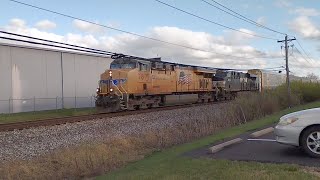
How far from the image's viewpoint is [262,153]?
966cm

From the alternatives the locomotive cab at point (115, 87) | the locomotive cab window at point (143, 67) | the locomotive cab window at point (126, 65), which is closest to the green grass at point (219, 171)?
the locomotive cab at point (115, 87)

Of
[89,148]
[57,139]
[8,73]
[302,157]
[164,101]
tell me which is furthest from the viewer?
[8,73]

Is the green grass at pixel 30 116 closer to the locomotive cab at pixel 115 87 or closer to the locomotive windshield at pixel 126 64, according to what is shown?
the locomotive cab at pixel 115 87

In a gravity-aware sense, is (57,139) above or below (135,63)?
below

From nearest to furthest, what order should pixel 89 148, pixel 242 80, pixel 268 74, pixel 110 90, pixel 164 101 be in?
1. pixel 89 148
2. pixel 110 90
3. pixel 164 101
4. pixel 242 80
5. pixel 268 74

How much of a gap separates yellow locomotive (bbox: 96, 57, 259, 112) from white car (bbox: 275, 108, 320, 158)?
743 inches

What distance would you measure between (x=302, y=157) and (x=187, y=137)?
8.34m

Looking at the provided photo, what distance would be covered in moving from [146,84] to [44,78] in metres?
14.4

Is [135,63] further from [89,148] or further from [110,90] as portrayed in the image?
[89,148]

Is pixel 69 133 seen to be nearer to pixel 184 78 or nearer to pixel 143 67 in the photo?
pixel 143 67

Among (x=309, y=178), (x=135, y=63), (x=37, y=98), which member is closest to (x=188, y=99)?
(x=135, y=63)

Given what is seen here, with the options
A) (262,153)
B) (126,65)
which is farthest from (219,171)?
(126,65)

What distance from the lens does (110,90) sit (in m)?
28.3

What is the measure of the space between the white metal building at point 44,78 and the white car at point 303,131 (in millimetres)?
30659
